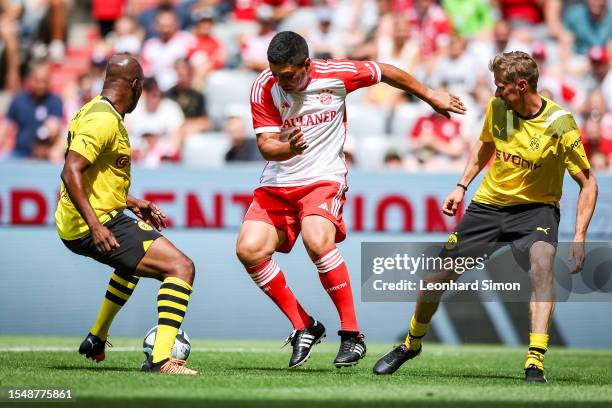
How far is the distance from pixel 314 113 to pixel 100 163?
160cm

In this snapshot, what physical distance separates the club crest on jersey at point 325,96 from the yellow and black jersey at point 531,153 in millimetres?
1162

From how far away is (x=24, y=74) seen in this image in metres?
17.0

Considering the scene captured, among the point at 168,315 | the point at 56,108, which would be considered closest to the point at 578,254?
the point at 168,315

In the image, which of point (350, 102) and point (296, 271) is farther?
point (350, 102)

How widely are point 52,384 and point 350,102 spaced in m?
8.92

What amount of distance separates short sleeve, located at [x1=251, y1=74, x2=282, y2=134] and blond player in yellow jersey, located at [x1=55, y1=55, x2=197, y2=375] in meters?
0.85

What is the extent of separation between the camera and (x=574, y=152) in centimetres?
770

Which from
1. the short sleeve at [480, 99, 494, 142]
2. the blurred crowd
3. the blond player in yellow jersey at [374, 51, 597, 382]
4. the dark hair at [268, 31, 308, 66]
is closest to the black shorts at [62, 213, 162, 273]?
the dark hair at [268, 31, 308, 66]

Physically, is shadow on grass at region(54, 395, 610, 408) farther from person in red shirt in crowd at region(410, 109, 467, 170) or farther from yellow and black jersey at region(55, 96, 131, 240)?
person in red shirt in crowd at region(410, 109, 467, 170)

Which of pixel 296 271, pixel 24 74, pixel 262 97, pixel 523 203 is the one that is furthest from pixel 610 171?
pixel 24 74

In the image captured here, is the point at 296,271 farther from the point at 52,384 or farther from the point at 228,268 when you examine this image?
the point at 52,384

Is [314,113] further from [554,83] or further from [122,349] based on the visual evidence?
[554,83]

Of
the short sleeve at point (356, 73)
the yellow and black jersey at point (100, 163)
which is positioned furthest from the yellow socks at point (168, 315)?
the short sleeve at point (356, 73)

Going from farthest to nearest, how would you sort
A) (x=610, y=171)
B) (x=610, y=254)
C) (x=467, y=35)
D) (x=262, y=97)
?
(x=467, y=35), (x=610, y=171), (x=610, y=254), (x=262, y=97)
